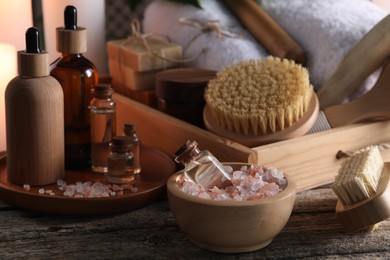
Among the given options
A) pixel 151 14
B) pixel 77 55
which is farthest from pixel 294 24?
pixel 77 55

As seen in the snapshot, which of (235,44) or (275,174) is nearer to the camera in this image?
(275,174)

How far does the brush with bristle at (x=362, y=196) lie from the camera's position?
23.8 inches

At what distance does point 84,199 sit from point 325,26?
0.43 meters

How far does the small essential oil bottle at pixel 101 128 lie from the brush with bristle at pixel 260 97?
11 cm

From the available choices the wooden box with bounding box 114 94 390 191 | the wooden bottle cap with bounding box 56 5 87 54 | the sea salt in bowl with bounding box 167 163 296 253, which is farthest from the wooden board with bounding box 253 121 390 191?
the wooden bottle cap with bounding box 56 5 87 54

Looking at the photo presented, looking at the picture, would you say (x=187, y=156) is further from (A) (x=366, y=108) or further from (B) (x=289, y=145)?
(A) (x=366, y=108)

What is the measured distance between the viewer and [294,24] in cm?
95

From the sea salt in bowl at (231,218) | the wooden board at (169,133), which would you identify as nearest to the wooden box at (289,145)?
the wooden board at (169,133)

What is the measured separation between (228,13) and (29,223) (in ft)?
1.64

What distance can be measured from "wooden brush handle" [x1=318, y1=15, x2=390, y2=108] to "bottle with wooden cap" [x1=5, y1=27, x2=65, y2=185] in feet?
1.09

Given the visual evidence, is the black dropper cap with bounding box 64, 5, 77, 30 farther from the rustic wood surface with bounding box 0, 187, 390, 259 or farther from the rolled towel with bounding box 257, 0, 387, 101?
the rolled towel with bounding box 257, 0, 387, 101

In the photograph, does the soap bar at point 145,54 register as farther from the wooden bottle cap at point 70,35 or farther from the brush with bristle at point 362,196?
the brush with bristle at point 362,196

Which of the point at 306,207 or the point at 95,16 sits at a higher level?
the point at 95,16

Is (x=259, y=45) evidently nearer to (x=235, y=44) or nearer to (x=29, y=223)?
(x=235, y=44)
